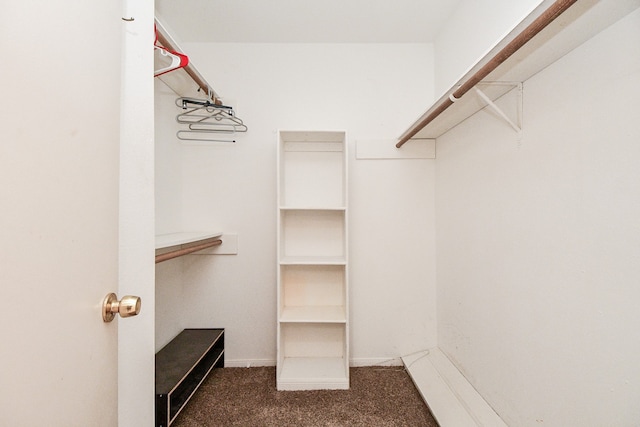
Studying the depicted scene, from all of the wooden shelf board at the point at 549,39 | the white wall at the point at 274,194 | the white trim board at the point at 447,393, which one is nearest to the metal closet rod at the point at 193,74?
the white wall at the point at 274,194

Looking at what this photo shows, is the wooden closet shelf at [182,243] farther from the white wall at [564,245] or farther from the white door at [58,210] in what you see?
the white wall at [564,245]

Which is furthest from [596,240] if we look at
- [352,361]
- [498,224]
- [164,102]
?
[164,102]

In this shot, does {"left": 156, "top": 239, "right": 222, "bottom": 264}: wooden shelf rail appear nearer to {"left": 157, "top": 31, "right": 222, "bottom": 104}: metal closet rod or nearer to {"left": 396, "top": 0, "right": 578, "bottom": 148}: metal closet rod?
{"left": 157, "top": 31, "right": 222, "bottom": 104}: metal closet rod

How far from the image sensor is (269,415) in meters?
1.42

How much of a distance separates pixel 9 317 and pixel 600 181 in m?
1.40

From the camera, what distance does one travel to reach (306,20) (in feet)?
5.53

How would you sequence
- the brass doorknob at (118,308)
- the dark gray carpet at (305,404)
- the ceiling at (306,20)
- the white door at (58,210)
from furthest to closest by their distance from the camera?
the ceiling at (306,20) → the dark gray carpet at (305,404) → the brass doorknob at (118,308) → the white door at (58,210)

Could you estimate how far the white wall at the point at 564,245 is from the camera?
75cm

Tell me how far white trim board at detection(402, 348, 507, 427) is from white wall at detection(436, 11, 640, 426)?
2.5 inches

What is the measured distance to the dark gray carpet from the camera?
1.38 meters

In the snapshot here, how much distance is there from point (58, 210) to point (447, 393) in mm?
1798

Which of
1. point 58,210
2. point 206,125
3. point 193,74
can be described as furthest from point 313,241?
point 58,210

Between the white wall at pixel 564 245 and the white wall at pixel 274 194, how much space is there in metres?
0.52

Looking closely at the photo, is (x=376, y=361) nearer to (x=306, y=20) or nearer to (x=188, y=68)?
(x=188, y=68)
